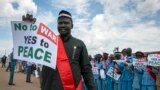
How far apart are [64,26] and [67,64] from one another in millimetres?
433

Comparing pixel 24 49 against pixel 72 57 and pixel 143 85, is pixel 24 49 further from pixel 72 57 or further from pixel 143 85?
pixel 143 85

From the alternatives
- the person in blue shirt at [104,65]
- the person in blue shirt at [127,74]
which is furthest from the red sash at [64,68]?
the person in blue shirt at [104,65]

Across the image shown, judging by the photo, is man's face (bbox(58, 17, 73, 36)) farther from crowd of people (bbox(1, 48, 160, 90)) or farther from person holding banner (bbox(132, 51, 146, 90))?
person holding banner (bbox(132, 51, 146, 90))

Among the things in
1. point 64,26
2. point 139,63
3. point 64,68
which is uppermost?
point 64,26

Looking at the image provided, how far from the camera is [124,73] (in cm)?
1100

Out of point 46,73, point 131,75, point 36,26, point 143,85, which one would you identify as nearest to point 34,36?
point 36,26

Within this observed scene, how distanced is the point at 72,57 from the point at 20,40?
0.62m

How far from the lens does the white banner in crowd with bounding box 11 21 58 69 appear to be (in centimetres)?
401

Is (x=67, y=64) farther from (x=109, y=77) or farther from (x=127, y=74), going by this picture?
(x=109, y=77)

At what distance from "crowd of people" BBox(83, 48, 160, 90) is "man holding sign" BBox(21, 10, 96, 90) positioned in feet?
16.3

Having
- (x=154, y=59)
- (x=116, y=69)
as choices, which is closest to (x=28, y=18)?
(x=154, y=59)

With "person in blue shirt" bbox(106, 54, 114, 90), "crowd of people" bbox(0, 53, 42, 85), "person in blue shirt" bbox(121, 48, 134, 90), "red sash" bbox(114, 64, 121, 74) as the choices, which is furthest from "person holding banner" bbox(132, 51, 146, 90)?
"crowd of people" bbox(0, 53, 42, 85)

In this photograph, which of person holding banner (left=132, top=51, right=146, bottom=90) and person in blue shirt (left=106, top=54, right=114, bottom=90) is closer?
person holding banner (left=132, top=51, right=146, bottom=90)

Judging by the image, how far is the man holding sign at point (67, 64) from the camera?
414cm
